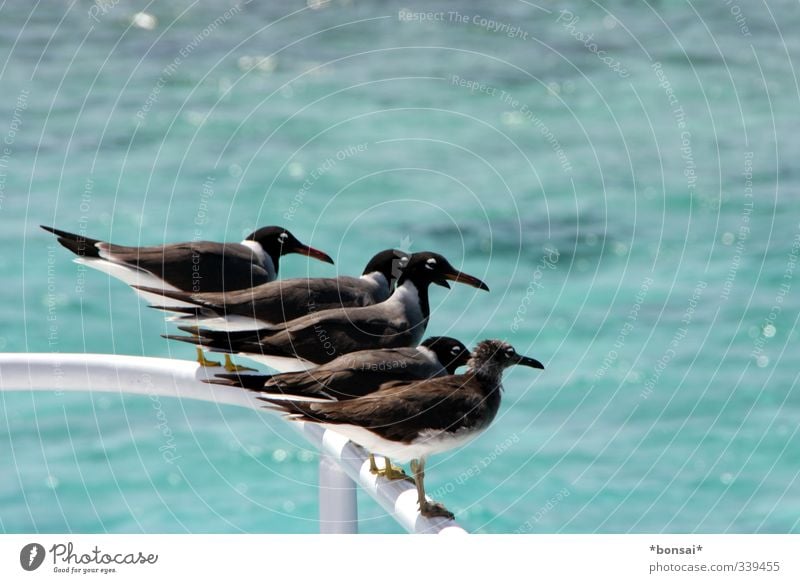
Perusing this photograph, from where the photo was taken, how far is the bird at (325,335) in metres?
3.89

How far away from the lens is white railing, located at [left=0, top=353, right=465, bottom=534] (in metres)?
3.46

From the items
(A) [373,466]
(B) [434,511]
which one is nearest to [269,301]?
(A) [373,466]

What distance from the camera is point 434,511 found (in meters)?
3.02

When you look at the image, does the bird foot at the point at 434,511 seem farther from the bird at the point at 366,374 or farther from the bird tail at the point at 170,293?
the bird tail at the point at 170,293

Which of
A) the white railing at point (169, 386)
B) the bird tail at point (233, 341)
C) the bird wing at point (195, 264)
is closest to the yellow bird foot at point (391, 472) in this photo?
the white railing at point (169, 386)

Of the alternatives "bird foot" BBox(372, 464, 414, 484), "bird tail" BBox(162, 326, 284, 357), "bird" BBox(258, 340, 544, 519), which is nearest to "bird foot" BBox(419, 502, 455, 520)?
"bird" BBox(258, 340, 544, 519)

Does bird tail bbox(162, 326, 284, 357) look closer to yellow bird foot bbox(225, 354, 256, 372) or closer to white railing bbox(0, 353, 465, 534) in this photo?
white railing bbox(0, 353, 465, 534)

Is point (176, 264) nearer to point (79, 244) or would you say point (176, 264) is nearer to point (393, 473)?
point (79, 244)

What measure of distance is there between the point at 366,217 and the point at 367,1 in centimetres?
286

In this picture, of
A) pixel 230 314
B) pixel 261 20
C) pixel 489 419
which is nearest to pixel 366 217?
pixel 261 20

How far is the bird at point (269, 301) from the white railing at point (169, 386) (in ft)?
1.95

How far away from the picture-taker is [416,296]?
4.16 metres
